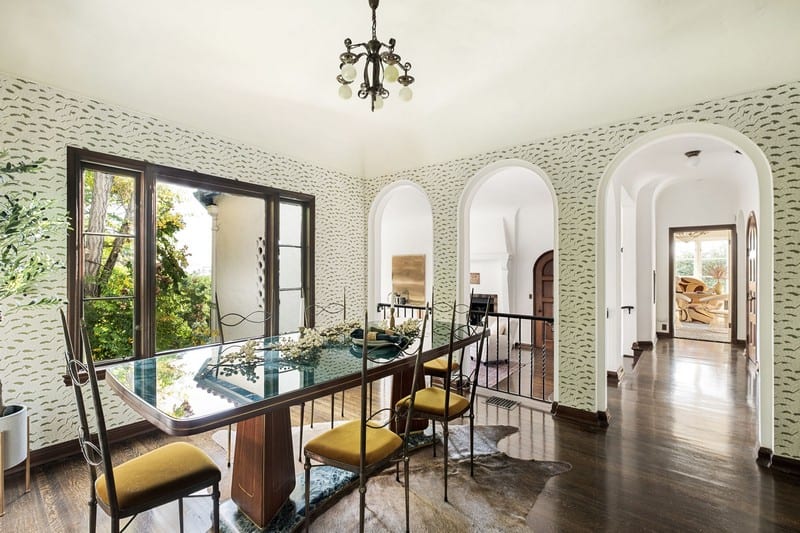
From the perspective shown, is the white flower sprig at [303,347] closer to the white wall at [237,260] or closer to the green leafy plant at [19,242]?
the green leafy plant at [19,242]

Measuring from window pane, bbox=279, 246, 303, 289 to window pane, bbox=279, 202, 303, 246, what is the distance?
10 cm

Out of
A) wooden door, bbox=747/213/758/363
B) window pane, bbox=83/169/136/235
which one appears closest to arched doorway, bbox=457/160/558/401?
wooden door, bbox=747/213/758/363

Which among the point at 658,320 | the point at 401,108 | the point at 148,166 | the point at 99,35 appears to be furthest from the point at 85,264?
the point at 658,320

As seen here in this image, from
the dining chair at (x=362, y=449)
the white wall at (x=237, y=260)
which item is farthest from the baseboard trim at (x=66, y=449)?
the dining chair at (x=362, y=449)

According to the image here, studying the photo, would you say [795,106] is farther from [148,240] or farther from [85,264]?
[85,264]

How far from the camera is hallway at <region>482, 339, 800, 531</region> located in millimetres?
2092

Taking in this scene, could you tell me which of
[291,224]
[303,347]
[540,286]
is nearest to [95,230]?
[291,224]

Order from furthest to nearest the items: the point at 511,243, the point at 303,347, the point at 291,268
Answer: the point at 511,243 → the point at 291,268 → the point at 303,347

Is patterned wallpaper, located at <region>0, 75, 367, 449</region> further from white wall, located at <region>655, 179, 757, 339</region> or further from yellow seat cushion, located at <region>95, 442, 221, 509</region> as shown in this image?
white wall, located at <region>655, 179, 757, 339</region>

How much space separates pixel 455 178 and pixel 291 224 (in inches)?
80.5

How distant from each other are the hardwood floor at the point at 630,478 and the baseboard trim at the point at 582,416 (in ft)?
0.24

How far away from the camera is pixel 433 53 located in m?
2.92

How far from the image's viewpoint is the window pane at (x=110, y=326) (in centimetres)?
299

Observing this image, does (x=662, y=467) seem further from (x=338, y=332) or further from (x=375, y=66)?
(x=375, y=66)
